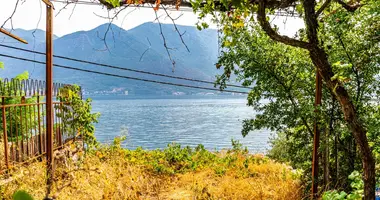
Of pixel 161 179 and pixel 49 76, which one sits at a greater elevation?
pixel 49 76

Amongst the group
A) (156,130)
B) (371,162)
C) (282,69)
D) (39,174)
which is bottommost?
(156,130)

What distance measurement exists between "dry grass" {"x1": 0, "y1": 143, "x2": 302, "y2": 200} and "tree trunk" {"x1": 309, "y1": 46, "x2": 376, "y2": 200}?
2386mm

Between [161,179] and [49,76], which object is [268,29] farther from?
[161,179]

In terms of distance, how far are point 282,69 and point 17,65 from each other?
111m

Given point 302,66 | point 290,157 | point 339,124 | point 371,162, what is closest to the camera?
point 371,162

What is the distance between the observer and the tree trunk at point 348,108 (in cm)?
263

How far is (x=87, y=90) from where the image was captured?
330ft

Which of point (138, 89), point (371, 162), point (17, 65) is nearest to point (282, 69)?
point (371, 162)

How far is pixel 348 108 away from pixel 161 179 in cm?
514

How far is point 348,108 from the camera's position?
8.80 ft

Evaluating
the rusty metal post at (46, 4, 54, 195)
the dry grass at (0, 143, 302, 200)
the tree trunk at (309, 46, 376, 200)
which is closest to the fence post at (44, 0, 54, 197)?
the rusty metal post at (46, 4, 54, 195)

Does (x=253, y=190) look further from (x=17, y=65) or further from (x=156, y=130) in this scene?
(x=17, y=65)

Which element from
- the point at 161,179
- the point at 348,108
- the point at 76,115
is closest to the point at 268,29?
the point at 348,108

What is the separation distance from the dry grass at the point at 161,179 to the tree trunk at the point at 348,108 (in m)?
2.39
